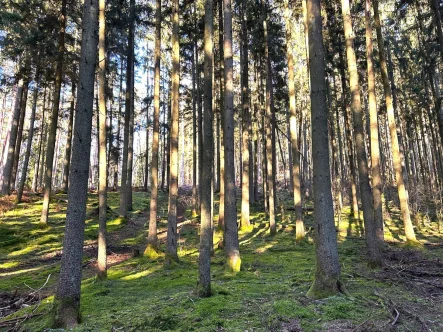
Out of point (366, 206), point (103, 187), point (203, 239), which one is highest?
point (103, 187)

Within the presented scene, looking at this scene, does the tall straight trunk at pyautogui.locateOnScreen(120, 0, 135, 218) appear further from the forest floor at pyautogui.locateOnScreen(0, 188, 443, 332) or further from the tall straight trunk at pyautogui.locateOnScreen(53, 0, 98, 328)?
the tall straight trunk at pyautogui.locateOnScreen(53, 0, 98, 328)

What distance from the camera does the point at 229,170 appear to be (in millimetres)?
9094

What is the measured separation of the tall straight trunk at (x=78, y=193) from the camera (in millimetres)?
5016

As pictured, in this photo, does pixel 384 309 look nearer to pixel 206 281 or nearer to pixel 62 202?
pixel 206 281

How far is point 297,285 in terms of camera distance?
6922 mm

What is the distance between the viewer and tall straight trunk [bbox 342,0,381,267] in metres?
8.23

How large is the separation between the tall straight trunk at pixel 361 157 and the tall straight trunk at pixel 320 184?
2997mm

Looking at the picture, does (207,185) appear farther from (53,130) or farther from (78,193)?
(53,130)

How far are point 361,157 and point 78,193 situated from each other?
25.4ft

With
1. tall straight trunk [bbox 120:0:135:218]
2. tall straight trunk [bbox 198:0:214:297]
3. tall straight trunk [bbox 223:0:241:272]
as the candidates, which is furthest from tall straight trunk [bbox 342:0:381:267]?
tall straight trunk [bbox 120:0:135:218]

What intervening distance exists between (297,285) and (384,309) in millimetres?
2317

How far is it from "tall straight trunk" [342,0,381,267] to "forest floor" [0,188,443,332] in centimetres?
63

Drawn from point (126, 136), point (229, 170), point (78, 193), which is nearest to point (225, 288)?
point (229, 170)

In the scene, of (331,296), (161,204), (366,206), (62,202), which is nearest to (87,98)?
(331,296)
